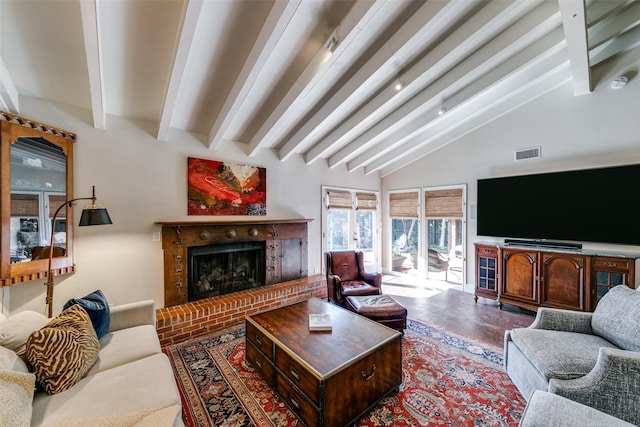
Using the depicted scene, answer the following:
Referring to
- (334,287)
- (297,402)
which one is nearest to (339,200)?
(334,287)

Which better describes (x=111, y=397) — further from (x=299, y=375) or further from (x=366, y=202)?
(x=366, y=202)

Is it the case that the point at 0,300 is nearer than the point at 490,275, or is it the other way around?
the point at 0,300

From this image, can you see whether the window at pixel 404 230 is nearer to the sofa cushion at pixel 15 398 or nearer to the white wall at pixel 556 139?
the white wall at pixel 556 139

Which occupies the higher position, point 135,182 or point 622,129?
point 622,129

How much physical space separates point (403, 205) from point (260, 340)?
14.9 ft

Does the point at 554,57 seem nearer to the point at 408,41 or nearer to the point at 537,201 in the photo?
the point at 537,201

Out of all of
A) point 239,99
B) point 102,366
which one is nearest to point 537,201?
point 239,99

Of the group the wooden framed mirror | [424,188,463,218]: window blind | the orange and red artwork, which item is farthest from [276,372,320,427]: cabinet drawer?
[424,188,463,218]: window blind

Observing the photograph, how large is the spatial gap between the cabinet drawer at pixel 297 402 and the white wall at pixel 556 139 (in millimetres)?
4168

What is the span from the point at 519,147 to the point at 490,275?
7.11ft

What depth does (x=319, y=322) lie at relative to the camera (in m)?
2.26

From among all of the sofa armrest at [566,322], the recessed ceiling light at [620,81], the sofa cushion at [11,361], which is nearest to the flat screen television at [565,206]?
the recessed ceiling light at [620,81]

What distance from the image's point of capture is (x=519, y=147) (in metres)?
4.08

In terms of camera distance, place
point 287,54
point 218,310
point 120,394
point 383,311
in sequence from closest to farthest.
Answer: point 120,394, point 287,54, point 383,311, point 218,310
